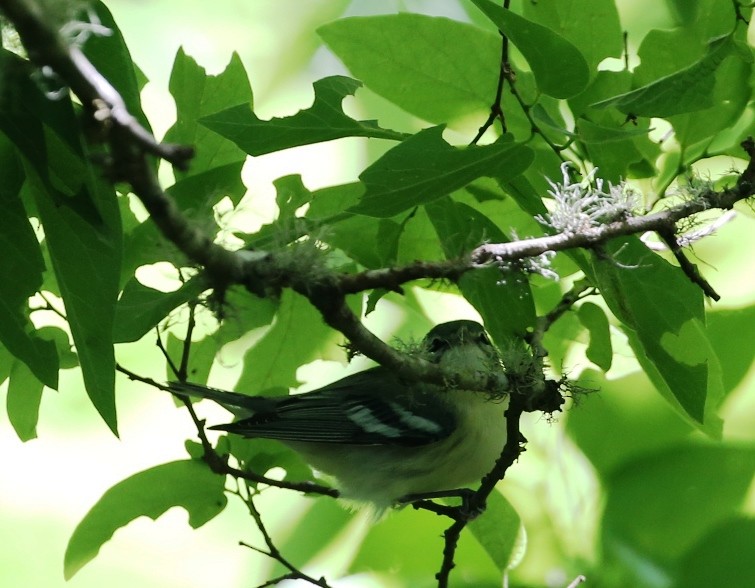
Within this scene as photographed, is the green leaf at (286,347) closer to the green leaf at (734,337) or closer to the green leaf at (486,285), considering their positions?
the green leaf at (486,285)

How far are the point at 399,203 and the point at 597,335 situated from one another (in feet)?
1.05

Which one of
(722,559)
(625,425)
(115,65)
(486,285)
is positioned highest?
(115,65)

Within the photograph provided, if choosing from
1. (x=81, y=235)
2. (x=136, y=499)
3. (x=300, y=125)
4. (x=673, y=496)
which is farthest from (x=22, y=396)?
(x=673, y=496)

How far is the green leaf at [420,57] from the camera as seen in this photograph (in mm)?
715

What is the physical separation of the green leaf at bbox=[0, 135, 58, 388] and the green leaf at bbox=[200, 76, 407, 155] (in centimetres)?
15

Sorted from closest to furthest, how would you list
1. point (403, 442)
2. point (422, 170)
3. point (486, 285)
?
point (422, 170)
point (486, 285)
point (403, 442)

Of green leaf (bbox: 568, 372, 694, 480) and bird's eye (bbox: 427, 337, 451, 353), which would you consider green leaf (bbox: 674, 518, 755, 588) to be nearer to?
green leaf (bbox: 568, 372, 694, 480)

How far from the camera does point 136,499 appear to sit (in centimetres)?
83

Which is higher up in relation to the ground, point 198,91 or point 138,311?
point 198,91

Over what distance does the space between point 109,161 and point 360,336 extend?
0.19m

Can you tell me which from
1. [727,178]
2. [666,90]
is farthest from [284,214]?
[727,178]

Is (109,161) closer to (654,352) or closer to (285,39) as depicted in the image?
(654,352)

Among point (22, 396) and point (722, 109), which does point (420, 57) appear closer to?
point (722, 109)

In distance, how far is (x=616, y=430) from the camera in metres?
1.22
